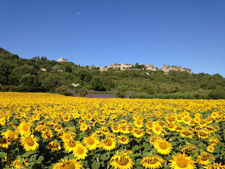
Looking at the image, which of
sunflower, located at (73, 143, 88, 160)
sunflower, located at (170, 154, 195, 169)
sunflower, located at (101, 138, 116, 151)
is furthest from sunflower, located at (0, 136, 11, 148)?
sunflower, located at (170, 154, 195, 169)

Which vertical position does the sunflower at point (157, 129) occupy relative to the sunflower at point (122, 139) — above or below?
above

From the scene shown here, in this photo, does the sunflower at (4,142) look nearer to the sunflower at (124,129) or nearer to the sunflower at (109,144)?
the sunflower at (109,144)

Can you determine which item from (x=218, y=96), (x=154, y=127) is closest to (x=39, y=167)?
(x=154, y=127)

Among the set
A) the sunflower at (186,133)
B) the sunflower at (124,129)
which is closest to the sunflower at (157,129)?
the sunflower at (186,133)

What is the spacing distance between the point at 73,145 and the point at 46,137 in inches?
25.9

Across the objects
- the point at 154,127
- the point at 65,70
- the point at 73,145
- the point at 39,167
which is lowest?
the point at 39,167

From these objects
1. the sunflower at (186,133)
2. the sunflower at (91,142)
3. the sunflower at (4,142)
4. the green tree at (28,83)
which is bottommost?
the sunflower at (4,142)

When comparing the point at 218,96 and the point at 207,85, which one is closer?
the point at 218,96

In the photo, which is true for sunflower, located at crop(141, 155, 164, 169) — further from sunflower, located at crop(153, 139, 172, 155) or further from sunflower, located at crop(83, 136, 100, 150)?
sunflower, located at crop(83, 136, 100, 150)

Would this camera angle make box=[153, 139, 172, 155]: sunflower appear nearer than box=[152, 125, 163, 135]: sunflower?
Yes

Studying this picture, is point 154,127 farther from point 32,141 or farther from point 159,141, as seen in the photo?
point 32,141

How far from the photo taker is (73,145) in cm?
263

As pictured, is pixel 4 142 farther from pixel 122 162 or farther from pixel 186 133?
pixel 186 133

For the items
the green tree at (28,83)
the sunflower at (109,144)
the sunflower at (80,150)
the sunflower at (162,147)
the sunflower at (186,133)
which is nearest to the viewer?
the sunflower at (162,147)
